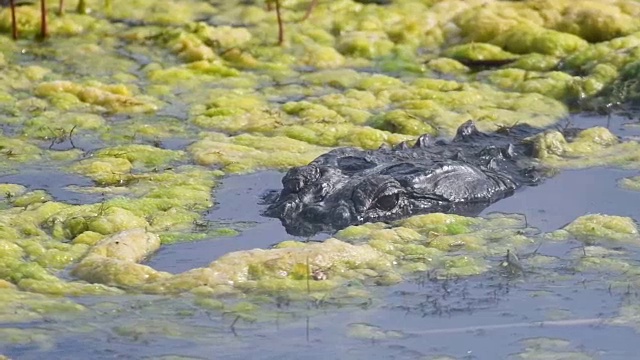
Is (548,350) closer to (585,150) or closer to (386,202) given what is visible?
(386,202)

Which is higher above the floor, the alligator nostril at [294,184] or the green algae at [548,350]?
the green algae at [548,350]

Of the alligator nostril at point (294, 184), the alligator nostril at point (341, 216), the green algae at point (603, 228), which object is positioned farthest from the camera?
the alligator nostril at point (294, 184)

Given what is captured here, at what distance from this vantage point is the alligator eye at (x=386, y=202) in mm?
6801

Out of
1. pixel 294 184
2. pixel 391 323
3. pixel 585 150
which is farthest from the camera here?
pixel 585 150

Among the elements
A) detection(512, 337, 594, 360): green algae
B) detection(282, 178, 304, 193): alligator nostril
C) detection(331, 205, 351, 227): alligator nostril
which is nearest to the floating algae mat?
detection(512, 337, 594, 360): green algae

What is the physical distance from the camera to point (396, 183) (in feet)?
22.6

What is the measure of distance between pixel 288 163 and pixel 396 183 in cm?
117

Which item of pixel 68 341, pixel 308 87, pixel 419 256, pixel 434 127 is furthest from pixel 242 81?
pixel 68 341

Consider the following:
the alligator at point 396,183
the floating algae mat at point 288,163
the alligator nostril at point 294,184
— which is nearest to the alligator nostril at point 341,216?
the alligator at point 396,183

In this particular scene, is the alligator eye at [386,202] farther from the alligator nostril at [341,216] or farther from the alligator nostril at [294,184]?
the alligator nostril at [294,184]

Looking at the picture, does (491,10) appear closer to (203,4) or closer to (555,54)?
(555,54)

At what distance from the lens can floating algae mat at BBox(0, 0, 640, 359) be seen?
5.28 meters

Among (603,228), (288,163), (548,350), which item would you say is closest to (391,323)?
(548,350)

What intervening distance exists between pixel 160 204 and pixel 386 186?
1304mm
